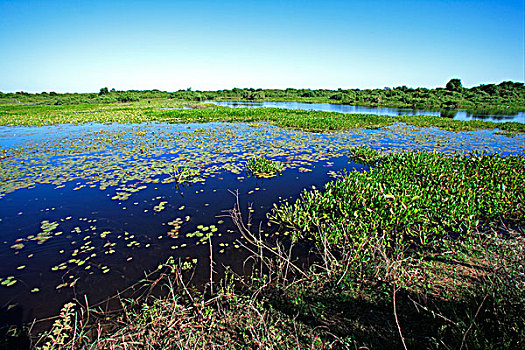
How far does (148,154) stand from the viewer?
11.4 meters

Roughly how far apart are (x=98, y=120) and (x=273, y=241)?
26.0m

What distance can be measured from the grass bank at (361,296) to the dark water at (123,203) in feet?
2.03

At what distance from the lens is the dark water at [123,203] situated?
4.13m

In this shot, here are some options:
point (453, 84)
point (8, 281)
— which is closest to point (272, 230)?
point (8, 281)

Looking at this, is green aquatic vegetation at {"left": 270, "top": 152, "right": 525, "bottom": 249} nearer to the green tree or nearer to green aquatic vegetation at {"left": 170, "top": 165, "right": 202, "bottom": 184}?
green aquatic vegetation at {"left": 170, "top": 165, "right": 202, "bottom": 184}

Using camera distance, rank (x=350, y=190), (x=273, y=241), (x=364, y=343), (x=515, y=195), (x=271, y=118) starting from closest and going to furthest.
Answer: (x=364, y=343)
(x=273, y=241)
(x=350, y=190)
(x=515, y=195)
(x=271, y=118)

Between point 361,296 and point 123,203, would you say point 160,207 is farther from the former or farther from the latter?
point 361,296

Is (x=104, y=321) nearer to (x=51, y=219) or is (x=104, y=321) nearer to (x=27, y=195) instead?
(x=51, y=219)

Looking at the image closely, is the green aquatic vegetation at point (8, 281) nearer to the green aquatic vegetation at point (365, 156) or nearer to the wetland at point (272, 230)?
the wetland at point (272, 230)

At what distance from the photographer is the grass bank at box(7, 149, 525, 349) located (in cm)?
264

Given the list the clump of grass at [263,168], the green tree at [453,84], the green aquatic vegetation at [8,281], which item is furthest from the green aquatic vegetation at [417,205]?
the green tree at [453,84]

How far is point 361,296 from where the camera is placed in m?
3.33

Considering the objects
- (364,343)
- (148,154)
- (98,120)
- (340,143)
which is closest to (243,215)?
(364,343)

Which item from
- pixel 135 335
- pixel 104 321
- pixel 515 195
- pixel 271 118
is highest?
pixel 271 118
